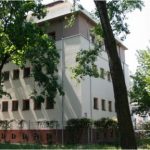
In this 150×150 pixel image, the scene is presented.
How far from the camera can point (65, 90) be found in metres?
30.7

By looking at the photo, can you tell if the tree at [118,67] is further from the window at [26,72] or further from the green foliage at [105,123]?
the window at [26,72]

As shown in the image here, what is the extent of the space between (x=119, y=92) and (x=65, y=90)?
19.5m

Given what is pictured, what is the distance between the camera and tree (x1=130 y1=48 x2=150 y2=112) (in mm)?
31031

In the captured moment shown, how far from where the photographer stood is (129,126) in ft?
36.2

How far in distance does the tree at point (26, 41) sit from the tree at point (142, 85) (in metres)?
8.13

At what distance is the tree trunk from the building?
17.4m

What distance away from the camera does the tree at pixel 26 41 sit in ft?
85.9

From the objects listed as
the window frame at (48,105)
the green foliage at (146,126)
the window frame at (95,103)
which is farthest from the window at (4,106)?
the green foliage at (146,126)

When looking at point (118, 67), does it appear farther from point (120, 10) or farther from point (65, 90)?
point (65, 90)

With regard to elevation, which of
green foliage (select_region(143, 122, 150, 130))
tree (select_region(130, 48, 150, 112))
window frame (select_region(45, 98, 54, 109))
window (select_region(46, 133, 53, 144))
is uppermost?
tree (select_region(130, 48, 150, 112))

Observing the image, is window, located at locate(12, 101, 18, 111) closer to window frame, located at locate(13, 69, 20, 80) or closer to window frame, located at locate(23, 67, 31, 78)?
window frame, located at locate(13, 69, 20, 80)

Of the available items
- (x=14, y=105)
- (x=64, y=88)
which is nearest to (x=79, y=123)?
(x=64, y=88)

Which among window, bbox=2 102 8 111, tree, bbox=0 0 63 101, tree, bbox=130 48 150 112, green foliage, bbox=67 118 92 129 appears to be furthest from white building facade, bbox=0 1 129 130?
tree, bbox=130 48 150 112

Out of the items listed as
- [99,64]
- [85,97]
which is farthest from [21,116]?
[99,64]
